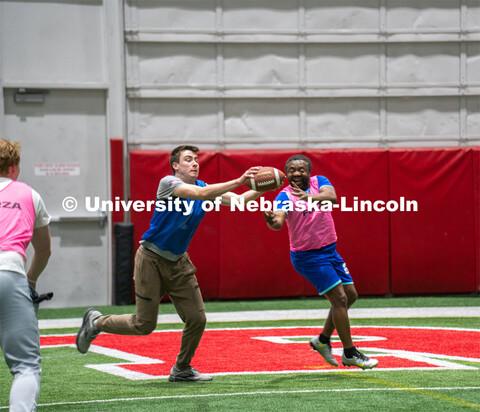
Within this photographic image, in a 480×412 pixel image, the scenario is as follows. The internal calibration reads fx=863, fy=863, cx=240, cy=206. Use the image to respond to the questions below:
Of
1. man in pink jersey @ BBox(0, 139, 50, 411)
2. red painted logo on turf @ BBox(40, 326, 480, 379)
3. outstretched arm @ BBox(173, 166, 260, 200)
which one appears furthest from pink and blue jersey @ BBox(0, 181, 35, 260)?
red painted logo on turf @ BBox(40, 326, 480, 379)

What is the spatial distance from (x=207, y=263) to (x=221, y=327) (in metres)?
4.13

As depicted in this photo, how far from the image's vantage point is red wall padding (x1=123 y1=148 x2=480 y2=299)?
16.3 m

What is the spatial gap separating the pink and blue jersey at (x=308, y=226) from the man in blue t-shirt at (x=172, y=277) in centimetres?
76

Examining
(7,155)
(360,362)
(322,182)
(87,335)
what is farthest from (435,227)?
(7,155)

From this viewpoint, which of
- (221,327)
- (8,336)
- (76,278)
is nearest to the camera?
(8,336)

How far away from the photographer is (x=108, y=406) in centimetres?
653

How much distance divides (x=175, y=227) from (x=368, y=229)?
375 inches

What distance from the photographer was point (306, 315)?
1383 cm

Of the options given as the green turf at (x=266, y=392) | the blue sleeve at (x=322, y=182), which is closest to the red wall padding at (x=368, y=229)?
the green turf at (x=266, y=392)

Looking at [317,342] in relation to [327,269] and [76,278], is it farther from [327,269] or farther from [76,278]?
[76,278]

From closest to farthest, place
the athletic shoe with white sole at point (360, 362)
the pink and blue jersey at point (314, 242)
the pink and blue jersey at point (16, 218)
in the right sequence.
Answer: the pink and blue jersey at point (16, 218)
the athletic shoe with white sole at point (360, 362)
the pink and blue jersey at point (314, 242)

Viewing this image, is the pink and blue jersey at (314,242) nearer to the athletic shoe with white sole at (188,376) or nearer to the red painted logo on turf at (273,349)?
the red painted logo on turf at (273,349)

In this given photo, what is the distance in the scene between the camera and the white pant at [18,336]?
5031 mm

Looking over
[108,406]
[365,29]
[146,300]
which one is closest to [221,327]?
[146,300]
